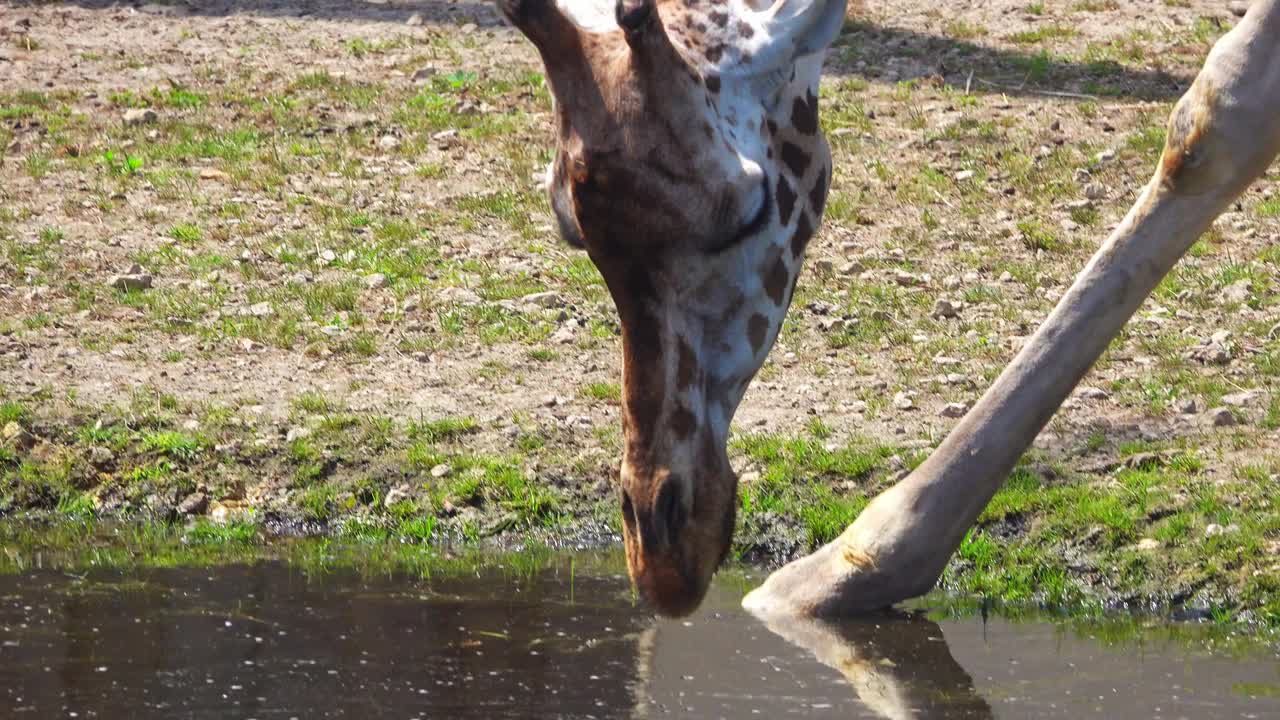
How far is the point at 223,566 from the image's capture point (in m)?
5.32

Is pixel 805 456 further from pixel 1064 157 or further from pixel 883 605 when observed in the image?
pixel 1064 157

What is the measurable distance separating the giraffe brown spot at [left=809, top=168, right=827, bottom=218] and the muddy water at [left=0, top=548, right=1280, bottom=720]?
1.16 metres

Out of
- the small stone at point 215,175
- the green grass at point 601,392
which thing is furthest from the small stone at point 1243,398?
the small stone at point 215,175

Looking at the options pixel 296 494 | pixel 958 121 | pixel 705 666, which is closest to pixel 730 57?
pixel 705 666

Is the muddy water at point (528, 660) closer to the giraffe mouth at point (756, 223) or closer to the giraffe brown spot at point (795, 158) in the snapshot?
the giraffe brown spot at point (795, 158)

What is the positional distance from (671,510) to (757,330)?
399 mm

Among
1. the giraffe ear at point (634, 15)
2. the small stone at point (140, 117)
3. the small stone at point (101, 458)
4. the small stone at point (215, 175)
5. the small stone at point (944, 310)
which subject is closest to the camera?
the giraffe ear at point (634, 15)

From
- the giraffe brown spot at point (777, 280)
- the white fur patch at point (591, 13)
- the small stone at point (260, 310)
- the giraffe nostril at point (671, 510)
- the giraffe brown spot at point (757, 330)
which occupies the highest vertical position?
the white fur patch at point (591, 13)

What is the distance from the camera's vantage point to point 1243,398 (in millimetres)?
5918

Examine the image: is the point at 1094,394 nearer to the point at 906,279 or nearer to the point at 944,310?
the point at 944,310

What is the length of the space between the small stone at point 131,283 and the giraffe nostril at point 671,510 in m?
5.00

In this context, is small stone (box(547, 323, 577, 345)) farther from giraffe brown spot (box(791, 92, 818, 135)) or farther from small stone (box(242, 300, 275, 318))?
giraffe brown spot (box(791, 92, 818, 135))

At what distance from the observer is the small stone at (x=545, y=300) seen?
718 centimetres

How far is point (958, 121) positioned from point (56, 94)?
15.2 feet
